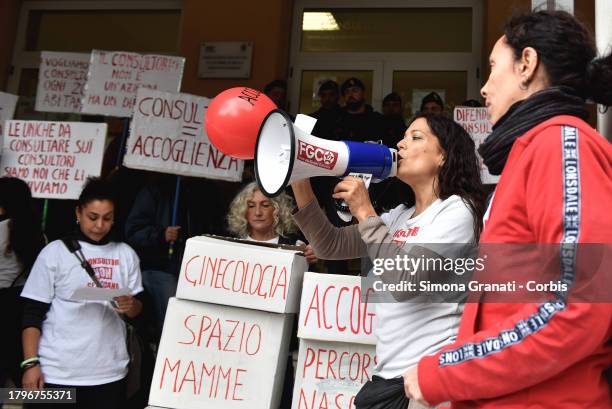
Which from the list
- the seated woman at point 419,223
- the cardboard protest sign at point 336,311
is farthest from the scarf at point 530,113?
the cardboard protest sign at point 336,311

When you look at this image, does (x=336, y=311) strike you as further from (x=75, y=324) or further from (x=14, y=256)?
(x=14, y=256)

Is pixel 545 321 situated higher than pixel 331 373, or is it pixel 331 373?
pixel 545 321

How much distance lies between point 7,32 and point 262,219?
447 centimetres

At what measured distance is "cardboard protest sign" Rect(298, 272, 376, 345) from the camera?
2.23 m

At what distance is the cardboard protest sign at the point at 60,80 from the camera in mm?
4996

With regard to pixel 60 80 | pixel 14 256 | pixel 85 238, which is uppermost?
pixel 60 80

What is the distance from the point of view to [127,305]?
9.00 ft

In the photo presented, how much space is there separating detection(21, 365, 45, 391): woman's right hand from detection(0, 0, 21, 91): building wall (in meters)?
4.52

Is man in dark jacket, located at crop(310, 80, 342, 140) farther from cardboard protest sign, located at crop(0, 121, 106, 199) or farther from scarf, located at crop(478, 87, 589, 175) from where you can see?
scarf, located at crop(478, 87, 589, 175)

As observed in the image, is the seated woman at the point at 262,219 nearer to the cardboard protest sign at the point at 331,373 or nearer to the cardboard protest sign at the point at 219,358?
the cardboard protest sign at the point at 219,358

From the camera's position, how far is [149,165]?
3609 millimetres

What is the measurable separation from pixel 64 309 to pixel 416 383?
82.7 inches

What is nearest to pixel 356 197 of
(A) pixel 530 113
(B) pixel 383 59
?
(A) pixel 530 113

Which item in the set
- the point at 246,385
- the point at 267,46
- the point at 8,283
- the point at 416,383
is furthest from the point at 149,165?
the point at 416,383
